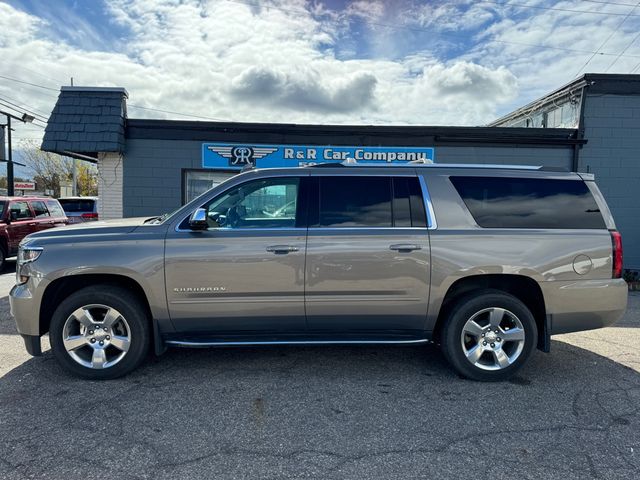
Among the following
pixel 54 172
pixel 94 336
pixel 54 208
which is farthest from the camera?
pixel 54 172

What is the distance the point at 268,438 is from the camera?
3.04 meters

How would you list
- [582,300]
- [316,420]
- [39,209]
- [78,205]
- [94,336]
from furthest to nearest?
[78,205] → [39,209] → [582,300] → [94,336] → [316,420]

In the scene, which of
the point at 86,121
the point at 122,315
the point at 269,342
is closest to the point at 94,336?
the point at 122,315

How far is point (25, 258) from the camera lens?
393 centimetres

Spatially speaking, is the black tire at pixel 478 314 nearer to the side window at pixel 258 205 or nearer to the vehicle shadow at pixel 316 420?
the vehicle shadow at pixel 316 420

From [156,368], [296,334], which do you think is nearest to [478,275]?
[296,334]

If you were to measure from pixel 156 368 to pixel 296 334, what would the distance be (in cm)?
141

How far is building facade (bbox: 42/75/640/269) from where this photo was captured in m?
9.33

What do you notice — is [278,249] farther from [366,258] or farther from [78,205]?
[78,205]

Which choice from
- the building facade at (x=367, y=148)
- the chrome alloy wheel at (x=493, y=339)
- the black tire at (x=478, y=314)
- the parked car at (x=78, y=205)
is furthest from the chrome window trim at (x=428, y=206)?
the parked car at (x=78, y=205)

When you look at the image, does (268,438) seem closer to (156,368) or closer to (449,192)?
(156,368)

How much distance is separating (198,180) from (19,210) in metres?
4.87

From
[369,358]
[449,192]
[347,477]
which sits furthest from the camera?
[369,358]

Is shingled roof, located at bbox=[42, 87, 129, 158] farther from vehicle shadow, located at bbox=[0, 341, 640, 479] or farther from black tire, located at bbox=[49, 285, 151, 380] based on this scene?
black tire, located at bbox=[49, 285, 151, 380]
